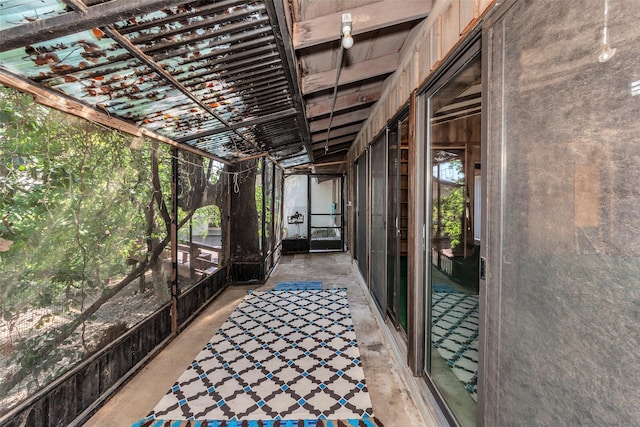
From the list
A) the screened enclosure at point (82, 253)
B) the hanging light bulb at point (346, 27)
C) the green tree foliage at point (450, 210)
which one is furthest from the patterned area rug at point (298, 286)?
the hanging light bulb at point (346, 27)

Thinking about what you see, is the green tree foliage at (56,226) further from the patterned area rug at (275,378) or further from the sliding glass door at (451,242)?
the sliding glass door at (451,242)

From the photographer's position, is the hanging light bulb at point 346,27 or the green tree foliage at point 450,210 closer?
the hanging light bulb at point 346,27

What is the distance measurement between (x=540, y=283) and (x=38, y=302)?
93.3 inches

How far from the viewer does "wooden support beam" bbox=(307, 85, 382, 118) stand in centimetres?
336

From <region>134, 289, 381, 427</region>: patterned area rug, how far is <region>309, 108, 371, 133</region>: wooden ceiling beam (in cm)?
266

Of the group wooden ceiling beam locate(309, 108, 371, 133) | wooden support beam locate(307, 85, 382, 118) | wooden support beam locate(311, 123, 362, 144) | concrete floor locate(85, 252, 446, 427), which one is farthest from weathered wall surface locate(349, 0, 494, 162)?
concrete floor locate(85, 252, 446, 427)

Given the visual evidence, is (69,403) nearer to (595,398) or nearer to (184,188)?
(184,188)

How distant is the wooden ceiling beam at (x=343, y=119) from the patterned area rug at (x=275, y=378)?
2.66m

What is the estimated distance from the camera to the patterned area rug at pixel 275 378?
189 centimetres

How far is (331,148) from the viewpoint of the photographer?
20.8ft

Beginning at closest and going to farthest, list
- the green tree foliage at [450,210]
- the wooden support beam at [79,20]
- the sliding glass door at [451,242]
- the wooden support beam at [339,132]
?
the wooden support beam at [79,20] < the sliding glass door at [451,242] < the green tree foliage at [450,210] < the wooden support beam at [339,132]

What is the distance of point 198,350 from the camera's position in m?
2.75

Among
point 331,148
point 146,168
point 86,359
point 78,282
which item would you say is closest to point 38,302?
point 78,282

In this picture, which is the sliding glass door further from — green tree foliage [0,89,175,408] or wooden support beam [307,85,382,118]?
green tree foliage [0,89,175,408]
